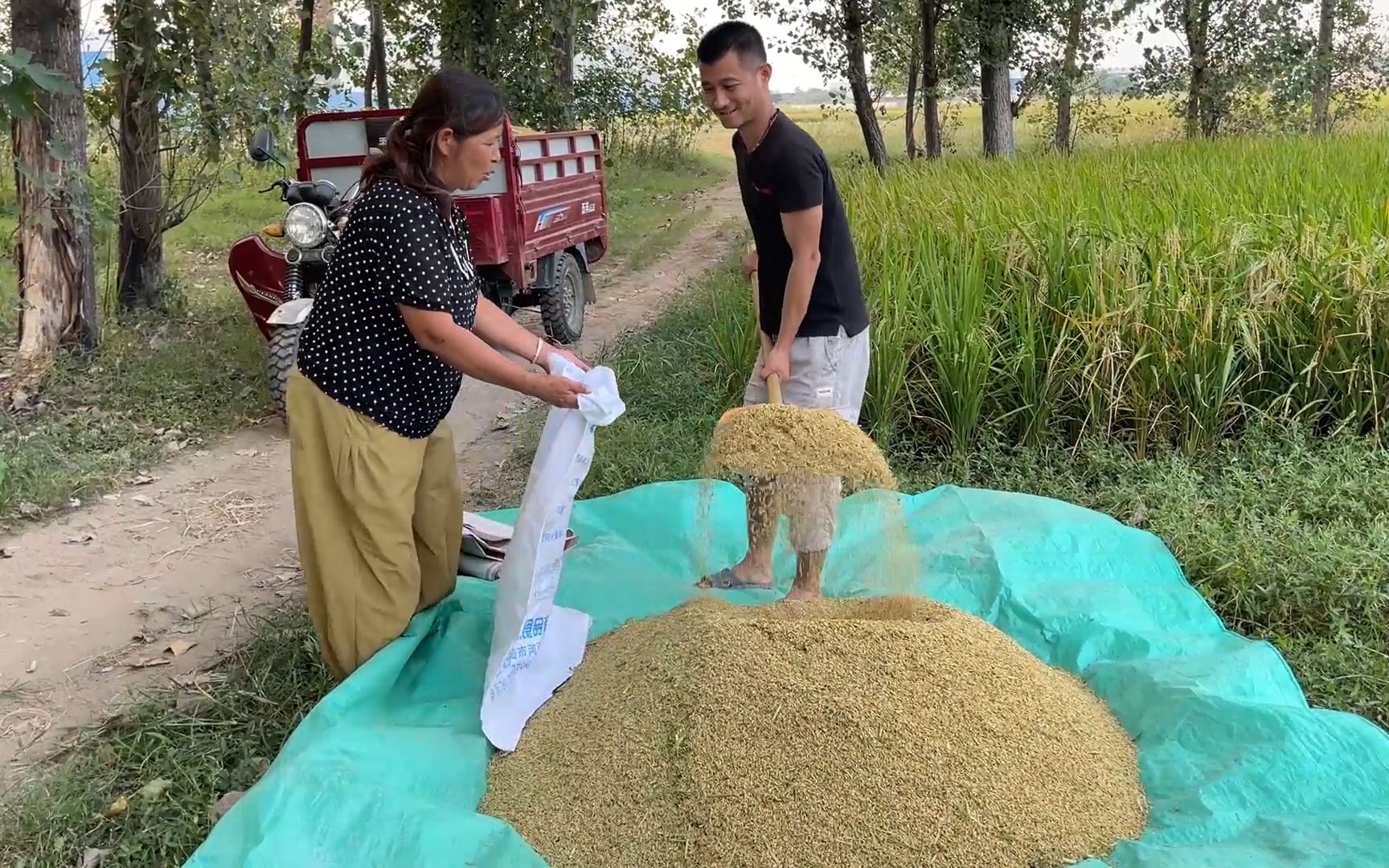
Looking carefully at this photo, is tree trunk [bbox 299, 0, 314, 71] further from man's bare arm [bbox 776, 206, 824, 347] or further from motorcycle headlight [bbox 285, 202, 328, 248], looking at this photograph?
man's bare arm [bbox 776, 206, 824, 347]

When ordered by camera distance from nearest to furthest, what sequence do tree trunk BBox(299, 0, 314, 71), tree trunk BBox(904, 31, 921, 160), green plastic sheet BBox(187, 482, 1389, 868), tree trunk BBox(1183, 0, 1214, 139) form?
1. green plastic sheet BBox(187, 482, 1389, 868)
2. tree trunk BBox(299, 0, 314, 71)
3. tree trunk BBox(1183, 0, 1214, 139)
4. tree trunk BBox(904, 31, 921, 160)

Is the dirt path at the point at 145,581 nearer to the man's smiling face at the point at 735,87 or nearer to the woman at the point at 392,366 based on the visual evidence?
the woman at the point at 392,366

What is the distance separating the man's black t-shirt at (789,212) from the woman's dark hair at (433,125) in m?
0.60

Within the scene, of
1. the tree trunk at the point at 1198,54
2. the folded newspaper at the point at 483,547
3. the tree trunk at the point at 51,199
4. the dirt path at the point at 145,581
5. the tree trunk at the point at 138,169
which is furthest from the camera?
the tree trunk at the point at 1198,54

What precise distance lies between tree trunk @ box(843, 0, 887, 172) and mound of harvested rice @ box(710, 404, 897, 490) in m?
9.72

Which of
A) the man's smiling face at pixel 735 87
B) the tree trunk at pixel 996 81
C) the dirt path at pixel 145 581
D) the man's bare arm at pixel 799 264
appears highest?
the tree trunk at pixel 996 81

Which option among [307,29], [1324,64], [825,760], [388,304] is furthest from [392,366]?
[1324,64]

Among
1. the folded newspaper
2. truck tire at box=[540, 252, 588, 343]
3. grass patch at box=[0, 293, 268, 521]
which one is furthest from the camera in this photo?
truck tire at box=[540, 252, 588, 343]

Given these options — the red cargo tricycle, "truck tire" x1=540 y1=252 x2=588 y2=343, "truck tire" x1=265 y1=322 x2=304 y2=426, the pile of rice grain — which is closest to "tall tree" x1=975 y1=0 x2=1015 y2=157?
the red cargo tricycle

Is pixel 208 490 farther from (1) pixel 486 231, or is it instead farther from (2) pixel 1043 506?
(2) pixel 1043 506

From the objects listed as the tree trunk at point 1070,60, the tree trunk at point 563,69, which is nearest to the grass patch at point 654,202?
the tree trunk at point 563,69

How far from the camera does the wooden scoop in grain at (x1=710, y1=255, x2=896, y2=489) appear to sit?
2186 millimetres

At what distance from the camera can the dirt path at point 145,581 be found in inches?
99.7

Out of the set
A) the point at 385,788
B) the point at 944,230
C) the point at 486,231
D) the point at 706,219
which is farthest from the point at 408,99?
the point at 385,788
